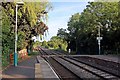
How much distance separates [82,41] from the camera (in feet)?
261

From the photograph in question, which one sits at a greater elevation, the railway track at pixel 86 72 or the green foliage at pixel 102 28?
the green foliage at pixel 102 28

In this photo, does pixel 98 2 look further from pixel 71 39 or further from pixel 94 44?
pixel 71 39

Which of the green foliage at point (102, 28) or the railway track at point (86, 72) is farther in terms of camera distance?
the green foliage at point (102, 28)

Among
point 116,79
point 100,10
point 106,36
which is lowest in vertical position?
point 116,79

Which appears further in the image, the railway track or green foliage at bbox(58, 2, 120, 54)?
green foliage at bbox(58, 2, 120, 54)

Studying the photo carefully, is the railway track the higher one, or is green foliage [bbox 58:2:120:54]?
green foliage [bbox 58:2:120:54]

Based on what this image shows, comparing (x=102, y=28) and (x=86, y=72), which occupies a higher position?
(x=102, y=28)

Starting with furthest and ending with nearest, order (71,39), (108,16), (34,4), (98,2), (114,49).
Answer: (71,39)
(98,2)
(108,16)
(114,49)
(34,4)

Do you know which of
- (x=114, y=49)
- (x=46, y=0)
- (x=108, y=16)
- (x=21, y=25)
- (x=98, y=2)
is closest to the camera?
(x=46, y=0)

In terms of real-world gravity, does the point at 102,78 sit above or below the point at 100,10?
below

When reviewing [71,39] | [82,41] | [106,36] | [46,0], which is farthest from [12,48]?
[71,39]

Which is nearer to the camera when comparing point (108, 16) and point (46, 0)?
point (46, 0)

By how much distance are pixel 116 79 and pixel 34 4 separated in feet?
46.2

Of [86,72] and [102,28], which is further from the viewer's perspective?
[102,28]
